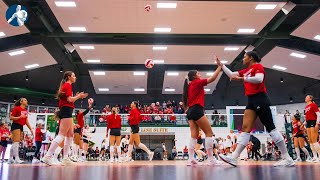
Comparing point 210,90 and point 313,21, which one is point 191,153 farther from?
point 210,90

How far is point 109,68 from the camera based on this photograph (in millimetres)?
18297

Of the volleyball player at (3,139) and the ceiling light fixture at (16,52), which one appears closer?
the volleyball player at (3,139)

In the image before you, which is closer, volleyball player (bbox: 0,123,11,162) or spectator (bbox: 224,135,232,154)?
volleyball player (bbox: 0,123,11,162)

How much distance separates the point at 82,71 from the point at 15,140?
1291 cm

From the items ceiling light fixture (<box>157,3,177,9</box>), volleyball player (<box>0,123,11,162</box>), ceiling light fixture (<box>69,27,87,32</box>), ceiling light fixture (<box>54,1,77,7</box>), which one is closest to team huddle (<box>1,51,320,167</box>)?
volleyball player (<box>0,123,11,162</box>)

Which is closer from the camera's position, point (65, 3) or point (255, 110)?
point (255, 110)

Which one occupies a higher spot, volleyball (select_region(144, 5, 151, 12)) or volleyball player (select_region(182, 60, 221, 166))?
volleyball (select_region(144, 5, 151, 12))

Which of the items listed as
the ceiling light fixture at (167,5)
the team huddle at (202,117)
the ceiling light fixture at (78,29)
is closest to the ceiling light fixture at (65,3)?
the ceiling light fixture at (78,29)

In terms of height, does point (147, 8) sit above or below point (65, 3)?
below

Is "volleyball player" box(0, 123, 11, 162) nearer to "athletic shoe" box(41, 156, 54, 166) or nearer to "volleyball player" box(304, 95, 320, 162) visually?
"athletic shoe" box(41, 156, 54, 166)

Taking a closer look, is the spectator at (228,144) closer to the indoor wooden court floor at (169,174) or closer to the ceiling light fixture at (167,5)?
the ceiling light fixture at (167,5)

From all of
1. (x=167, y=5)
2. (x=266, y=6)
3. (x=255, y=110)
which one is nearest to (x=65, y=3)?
(x=167, y=5)

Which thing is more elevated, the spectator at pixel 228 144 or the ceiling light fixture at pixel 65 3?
the ceiling light fixture at pixel 65 3

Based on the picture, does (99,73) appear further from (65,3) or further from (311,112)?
(311,112)
